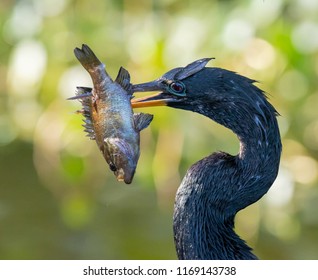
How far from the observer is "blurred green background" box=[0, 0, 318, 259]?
3939 mm

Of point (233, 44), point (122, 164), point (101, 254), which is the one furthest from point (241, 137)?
point (101, 254)

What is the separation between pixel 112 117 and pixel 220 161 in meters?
0.27

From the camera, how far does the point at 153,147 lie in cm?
430

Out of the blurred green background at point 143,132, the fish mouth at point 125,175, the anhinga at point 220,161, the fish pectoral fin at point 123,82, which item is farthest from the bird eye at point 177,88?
the blurred green background at point 143,132

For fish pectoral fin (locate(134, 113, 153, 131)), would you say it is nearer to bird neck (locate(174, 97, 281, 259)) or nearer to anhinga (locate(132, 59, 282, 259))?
anhinga (locate(132, 59, 282, 259))

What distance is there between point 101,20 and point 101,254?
1.04 m

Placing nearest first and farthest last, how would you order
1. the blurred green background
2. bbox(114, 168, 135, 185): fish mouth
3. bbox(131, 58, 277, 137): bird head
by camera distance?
bbox(114, 168, 135, 185): fish mouth → bbox(131, 58, 277, 137): bird head → the blurred green background

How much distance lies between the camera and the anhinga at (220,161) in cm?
215

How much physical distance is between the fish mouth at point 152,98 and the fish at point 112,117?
49mm

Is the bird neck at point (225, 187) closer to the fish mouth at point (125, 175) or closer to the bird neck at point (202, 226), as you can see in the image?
the bird neck at point (202, 226)

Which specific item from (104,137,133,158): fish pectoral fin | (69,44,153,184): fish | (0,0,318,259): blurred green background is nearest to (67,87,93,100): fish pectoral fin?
(69,44,153,184): fish

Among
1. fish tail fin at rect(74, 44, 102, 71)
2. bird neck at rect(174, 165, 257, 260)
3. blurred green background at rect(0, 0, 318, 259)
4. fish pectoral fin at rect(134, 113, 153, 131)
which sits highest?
blurred green background at rect(0, 0, 318, 259)


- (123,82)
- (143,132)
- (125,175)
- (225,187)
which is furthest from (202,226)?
(143,132)

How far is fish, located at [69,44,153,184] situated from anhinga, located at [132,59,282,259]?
71 millimetres
